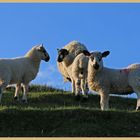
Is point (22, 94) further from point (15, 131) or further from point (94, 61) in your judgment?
point (15, 131)

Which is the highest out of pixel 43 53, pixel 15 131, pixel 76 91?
pixel 43 53

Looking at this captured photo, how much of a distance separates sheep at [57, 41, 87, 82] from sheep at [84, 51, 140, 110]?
5811mm

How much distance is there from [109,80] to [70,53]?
21.7 ft

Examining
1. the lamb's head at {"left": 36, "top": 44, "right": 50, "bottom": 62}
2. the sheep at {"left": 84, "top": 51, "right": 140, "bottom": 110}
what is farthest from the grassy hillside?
the lamb's head at {"left": 36, "top": 44, "right": 50, "bottom": 62}

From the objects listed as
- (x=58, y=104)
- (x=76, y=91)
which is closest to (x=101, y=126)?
(x=58, y=104)

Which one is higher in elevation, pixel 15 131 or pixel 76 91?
pixel 76 91

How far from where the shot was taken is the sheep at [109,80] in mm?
21359

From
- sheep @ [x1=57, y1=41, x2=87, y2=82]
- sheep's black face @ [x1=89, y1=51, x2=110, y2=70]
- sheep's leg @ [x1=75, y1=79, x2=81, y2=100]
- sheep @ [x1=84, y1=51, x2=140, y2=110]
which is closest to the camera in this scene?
sheep @ [x1=84, y1=51, x2=140, y2=110]

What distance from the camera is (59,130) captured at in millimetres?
18016

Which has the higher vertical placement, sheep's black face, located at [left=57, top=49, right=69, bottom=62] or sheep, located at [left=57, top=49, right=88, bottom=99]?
sheep's black face, located at [left=57, top=49, right=69, bottom=62]

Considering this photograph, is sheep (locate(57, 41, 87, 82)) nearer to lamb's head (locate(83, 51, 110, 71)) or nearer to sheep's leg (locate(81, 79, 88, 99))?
sheep's leg (locate(81, 79, 88, 99))

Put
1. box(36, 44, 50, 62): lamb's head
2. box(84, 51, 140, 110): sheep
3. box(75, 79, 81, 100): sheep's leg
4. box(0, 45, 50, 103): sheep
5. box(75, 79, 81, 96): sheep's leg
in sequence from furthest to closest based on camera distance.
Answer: box(36, 44, 50, 62): lamb's head, box(75, 79, 81, 96): sheep's leg, box(75, 79, 81, 100): sheep's leg, box(0, 45, 50, 103): sheep, box(84, 51, 140, 110): sheep

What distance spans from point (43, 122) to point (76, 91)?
678cm

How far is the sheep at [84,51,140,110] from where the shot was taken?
21359 mm
